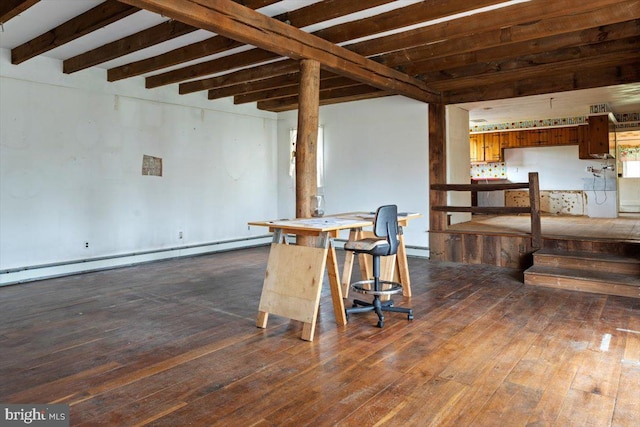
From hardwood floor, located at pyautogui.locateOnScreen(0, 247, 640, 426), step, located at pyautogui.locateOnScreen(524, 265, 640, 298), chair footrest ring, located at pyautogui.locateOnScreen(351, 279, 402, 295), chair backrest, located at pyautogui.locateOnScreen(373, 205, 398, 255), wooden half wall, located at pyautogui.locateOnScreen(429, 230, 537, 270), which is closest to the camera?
hardwood floor, located at pyautogui.locateOnScreen(0, 247, 640, 426)

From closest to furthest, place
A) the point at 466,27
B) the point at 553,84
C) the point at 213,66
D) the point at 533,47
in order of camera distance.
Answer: the point at 466,27
the point at 533,47
the point at 213,66
the point at 553,84

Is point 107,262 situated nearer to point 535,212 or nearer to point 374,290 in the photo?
point 374,290

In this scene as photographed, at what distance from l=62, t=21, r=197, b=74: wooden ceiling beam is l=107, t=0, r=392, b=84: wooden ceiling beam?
0.53m

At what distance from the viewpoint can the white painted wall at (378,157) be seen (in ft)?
23.0

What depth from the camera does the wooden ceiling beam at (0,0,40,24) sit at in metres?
3.53

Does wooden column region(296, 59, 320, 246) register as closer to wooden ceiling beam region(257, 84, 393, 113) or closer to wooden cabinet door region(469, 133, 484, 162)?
wooden ceiling beam region(257, 84, 393, 113)

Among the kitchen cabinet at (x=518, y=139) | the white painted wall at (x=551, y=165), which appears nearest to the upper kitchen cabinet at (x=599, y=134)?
the kitchen cabinet at (x=518, y=139)

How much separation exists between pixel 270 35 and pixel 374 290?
97.8 inches

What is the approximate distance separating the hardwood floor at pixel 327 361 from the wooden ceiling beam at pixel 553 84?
2893 millimetres

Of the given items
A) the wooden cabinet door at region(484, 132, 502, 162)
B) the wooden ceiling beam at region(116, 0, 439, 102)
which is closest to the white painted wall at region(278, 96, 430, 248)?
the wooden ceiling beam at region(116, 0, 439, 102)

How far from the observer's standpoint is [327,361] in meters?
2.85

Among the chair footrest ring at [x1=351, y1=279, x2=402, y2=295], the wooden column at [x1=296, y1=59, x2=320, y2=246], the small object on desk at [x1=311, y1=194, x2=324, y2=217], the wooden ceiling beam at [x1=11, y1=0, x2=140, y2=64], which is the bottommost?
the chair footrest ring at [x1=351, y1=279, x2=402, y2=295]

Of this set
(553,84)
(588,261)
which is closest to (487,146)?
(553,84)

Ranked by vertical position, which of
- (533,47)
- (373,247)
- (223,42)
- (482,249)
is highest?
(223,42)
